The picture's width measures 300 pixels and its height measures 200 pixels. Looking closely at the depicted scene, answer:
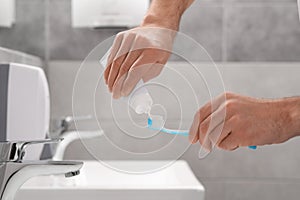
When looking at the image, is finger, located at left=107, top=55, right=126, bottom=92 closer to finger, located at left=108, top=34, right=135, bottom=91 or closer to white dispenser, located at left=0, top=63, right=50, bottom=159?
finger, located at left=108, top=34, right=135, bottom=91

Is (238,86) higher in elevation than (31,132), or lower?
lower

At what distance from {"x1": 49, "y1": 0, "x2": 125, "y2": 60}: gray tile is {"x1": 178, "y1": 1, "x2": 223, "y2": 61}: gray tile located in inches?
9.9

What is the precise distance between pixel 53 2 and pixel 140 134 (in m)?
1.31

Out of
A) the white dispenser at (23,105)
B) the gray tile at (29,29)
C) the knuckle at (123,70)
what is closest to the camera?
the knuckle at (123,70)

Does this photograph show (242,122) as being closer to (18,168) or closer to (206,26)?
(18,168)

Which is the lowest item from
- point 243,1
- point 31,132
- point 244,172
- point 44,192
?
point 244,172

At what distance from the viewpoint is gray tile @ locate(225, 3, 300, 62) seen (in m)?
2.18

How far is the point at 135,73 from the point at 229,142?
0.20m

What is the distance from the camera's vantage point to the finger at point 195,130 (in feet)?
3.01

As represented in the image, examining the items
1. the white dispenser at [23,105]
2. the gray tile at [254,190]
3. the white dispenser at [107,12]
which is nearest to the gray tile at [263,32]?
the white dispenser at [107,12]

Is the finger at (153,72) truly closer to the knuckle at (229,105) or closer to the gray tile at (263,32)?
the knuckle at (229,105)

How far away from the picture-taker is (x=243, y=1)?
2180 millimetres

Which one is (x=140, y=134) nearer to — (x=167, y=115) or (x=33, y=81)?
(x=167, y=115)

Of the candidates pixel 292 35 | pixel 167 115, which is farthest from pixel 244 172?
pixel 167 115
